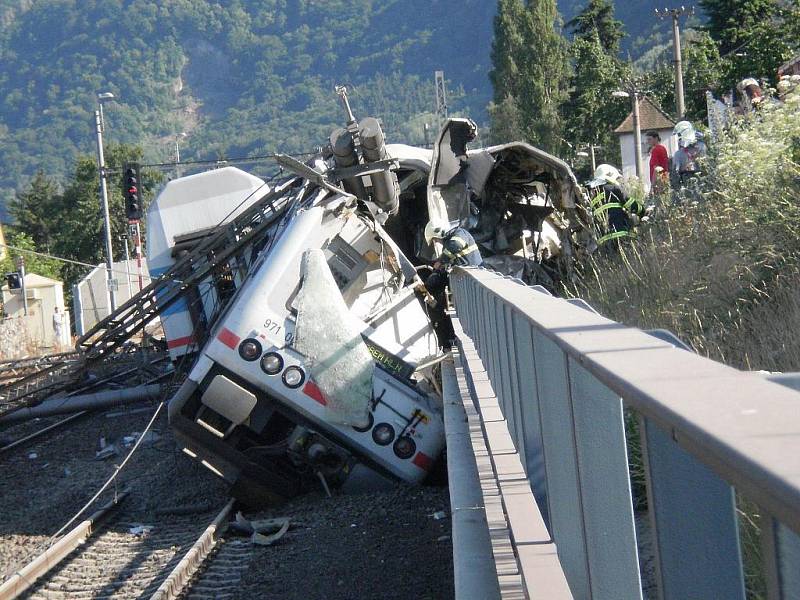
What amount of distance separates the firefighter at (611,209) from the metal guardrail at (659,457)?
1083 centimetres

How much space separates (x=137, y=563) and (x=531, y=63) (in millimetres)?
67622

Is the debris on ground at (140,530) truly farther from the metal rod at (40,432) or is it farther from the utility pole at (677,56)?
the utility pole at (677,56)

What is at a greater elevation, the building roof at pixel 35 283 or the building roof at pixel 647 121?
the building roof at pixel 647 121

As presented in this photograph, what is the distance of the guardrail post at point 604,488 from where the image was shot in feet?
8.08

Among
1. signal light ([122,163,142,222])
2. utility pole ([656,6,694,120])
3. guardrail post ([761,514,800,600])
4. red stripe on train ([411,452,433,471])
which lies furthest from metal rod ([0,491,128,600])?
utility pole ([656,6,694,120])

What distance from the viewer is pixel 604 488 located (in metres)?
2.66

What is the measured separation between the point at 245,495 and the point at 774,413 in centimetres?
1063

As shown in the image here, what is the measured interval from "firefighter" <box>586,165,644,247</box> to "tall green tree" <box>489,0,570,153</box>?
55160mm

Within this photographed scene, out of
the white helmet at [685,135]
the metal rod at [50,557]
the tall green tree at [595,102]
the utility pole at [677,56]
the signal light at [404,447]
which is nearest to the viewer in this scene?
the metal rod at [50,557]

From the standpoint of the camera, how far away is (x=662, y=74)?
66312 mm

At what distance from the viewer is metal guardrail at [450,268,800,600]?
124 cm

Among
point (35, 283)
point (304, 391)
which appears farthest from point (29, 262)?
point (304, 391)

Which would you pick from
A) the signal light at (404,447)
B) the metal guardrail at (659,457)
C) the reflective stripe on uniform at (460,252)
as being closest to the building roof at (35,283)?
the reflective stripe on uniform at (460,252)

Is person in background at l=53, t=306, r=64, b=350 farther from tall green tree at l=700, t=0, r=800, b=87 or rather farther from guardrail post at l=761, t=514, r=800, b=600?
guardrail post at l=761, t=514, r=800, b=600
